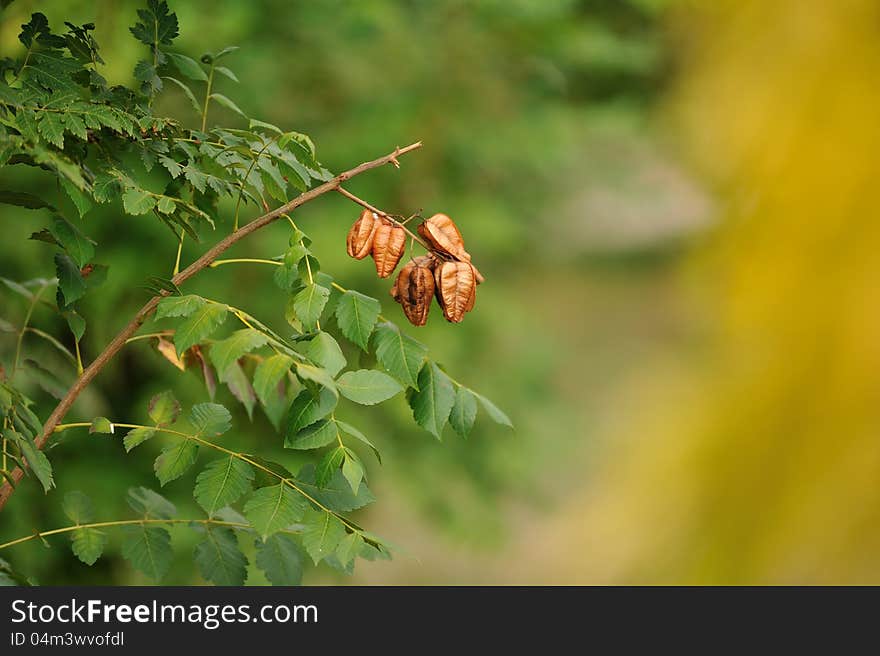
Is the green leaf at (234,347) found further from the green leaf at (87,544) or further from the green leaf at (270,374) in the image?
the green leaf at (87,544)

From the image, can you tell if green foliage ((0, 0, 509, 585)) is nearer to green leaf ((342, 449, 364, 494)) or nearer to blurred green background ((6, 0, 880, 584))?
green leaf ((342, 449, 364, 494))

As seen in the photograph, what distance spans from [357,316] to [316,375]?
117 mm

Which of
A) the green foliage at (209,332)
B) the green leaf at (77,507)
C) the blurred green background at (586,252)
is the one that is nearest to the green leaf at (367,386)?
the green foliage at (209,332)

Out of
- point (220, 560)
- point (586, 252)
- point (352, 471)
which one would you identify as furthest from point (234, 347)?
point (586, 252)

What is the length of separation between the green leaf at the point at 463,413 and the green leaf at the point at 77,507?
15.1 inches

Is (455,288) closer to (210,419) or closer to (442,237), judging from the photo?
(442,237)

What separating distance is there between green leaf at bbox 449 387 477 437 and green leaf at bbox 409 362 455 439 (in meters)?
0.02

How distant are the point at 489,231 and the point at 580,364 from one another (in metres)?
2.29

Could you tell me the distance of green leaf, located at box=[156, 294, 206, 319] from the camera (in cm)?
92

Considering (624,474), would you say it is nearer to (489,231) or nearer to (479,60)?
(489,231)

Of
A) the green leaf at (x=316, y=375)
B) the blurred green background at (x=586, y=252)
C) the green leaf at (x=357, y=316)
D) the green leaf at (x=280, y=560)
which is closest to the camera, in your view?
the green leaf at (x=316, y=375)

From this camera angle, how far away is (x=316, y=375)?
2.74 ft

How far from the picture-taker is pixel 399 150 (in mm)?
977

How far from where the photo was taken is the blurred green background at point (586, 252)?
132 cm
